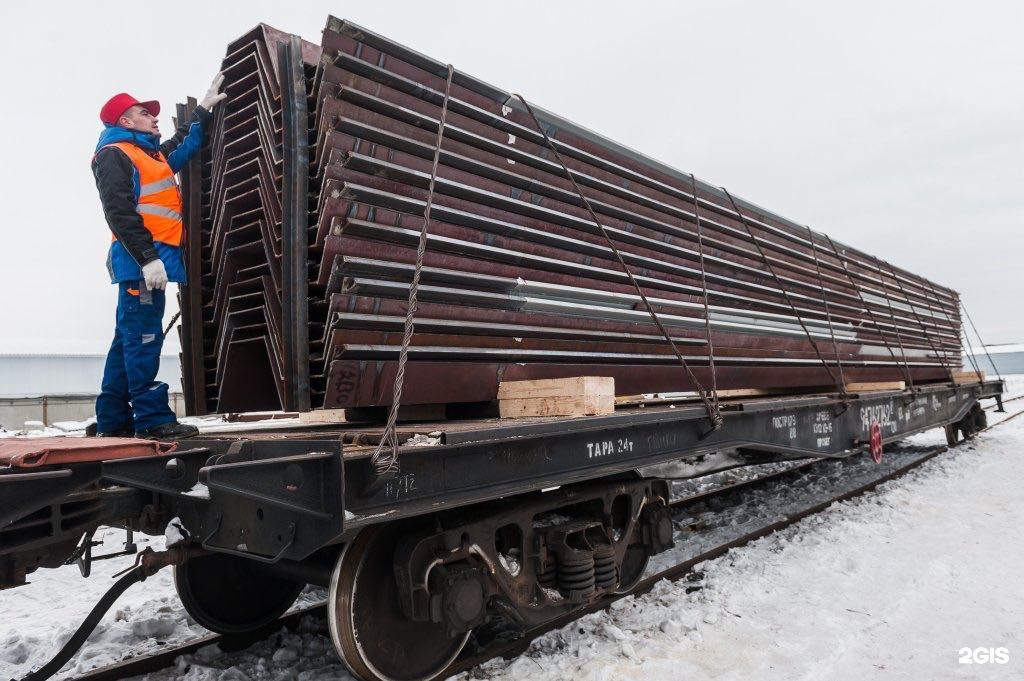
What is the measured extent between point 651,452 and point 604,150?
2.19 meters

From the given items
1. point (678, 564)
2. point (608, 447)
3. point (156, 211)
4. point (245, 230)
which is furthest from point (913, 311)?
point (156, 211)

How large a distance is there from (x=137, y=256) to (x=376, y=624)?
2043 mm

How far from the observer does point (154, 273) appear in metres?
3.23

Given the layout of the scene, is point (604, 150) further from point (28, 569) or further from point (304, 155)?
point (28, 569)

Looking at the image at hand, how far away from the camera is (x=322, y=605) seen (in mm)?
4375

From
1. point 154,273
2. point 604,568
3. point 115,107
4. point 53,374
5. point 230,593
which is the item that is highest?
point 53,374

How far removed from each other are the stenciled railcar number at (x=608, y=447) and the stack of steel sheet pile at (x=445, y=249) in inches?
27.7

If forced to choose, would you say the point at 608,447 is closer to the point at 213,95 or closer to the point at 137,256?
the point at 137,256

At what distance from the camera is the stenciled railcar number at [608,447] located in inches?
135

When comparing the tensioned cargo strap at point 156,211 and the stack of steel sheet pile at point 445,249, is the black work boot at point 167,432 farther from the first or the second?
the tensioned cargo strap at point 156,211

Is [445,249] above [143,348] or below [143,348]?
above

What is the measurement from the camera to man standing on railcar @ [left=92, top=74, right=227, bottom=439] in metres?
3.23
